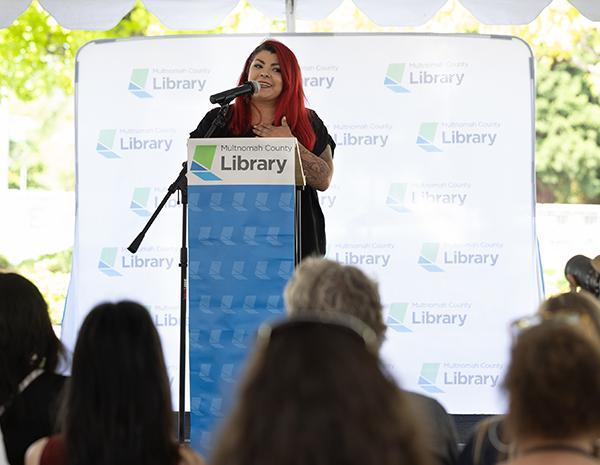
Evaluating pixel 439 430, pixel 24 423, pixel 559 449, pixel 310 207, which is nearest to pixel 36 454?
pixel 24 423

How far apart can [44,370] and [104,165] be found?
3.80m

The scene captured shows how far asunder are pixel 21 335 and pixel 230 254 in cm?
139

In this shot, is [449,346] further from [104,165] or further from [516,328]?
[516,328]

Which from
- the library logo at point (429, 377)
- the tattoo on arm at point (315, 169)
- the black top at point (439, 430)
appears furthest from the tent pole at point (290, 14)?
the black top at point (439, 430)

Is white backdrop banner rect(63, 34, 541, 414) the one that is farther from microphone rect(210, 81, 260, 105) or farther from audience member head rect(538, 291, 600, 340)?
audience member head rect(538, 291, 600, 340)

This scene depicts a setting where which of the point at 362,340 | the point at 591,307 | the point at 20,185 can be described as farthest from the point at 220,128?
the point at 20,185

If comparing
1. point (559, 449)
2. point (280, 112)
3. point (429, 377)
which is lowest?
point (429, 377)

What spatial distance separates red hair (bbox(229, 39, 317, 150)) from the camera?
14.8 feet

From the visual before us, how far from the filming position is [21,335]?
109 inches

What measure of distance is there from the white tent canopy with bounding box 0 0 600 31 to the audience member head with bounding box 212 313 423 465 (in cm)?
491

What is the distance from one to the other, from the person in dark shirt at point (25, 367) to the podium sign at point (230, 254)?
1283 mm

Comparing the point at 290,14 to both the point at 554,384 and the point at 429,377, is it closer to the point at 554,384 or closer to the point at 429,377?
the point at 429,377

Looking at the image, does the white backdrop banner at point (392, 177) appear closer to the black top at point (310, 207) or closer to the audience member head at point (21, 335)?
the black top at point (310, 207)

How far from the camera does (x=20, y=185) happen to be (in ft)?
59.3
